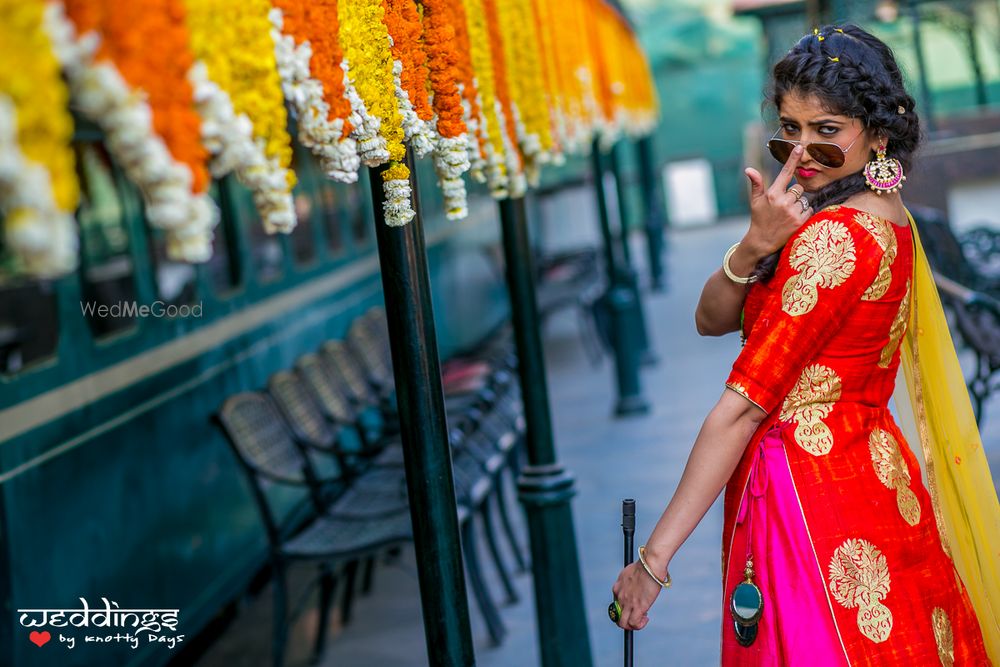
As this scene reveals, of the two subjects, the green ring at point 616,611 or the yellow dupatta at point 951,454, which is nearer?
the green ring at point 616,611

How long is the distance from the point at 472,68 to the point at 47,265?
2176 mm

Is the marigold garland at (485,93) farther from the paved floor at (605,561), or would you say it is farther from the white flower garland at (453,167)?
the paved floor at (605,561)

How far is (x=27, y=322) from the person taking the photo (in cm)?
457

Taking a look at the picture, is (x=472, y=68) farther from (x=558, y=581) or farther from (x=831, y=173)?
(x=558, y=581)

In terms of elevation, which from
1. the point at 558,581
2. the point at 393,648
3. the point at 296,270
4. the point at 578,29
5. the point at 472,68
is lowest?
the point at 393,648

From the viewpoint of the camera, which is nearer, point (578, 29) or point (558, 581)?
point (558, 581)

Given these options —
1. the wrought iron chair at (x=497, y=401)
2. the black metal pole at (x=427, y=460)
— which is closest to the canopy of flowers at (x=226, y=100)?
the black metal pole at (x=427, y=460)

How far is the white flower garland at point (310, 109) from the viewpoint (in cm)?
182

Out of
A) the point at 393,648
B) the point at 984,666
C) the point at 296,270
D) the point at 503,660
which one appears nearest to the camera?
the point at 984,666

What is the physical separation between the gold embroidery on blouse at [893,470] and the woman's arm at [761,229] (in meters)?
0.41

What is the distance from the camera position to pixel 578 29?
20.2 feet

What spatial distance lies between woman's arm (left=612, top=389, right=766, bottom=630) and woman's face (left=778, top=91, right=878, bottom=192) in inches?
19.8

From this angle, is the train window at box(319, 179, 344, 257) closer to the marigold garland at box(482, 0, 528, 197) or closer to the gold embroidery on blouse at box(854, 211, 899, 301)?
the marigold garland at box(482, 0, 528, 197)

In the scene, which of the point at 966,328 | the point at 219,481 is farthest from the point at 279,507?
the point at 966,328
